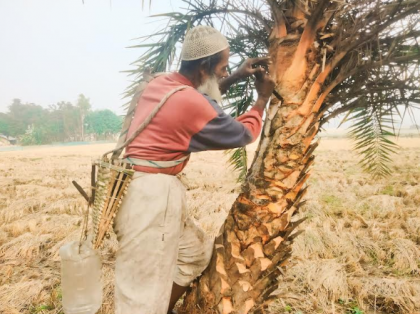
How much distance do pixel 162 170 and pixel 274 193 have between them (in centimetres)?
73

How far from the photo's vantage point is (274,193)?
2.08 metres

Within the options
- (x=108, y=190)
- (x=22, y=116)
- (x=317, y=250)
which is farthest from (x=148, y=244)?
(x=22, y=116)

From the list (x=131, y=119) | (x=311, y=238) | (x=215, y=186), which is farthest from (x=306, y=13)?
(x=215, y=186)

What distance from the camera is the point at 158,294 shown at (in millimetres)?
1877

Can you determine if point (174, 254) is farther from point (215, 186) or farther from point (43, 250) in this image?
point (215, 186)

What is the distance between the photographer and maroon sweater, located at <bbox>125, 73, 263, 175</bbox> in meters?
1.81

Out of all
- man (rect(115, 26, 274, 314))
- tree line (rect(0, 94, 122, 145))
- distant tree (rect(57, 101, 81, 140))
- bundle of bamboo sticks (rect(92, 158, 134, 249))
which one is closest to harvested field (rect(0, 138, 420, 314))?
man (rect(115, 26, 274, 314))

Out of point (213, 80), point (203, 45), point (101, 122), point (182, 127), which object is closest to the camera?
point (182, 127)

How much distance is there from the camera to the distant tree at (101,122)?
74.1 metres

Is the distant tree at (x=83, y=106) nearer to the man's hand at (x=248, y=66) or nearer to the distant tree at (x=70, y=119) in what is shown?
the distant tree at (x=70, y=119)

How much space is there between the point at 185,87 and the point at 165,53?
135 cm

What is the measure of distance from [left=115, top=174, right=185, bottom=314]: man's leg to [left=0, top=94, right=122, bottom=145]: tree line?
6523 centimetres

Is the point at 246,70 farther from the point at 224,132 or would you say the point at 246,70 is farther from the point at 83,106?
the point at 83,106

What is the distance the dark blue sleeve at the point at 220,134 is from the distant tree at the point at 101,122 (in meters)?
73.5
